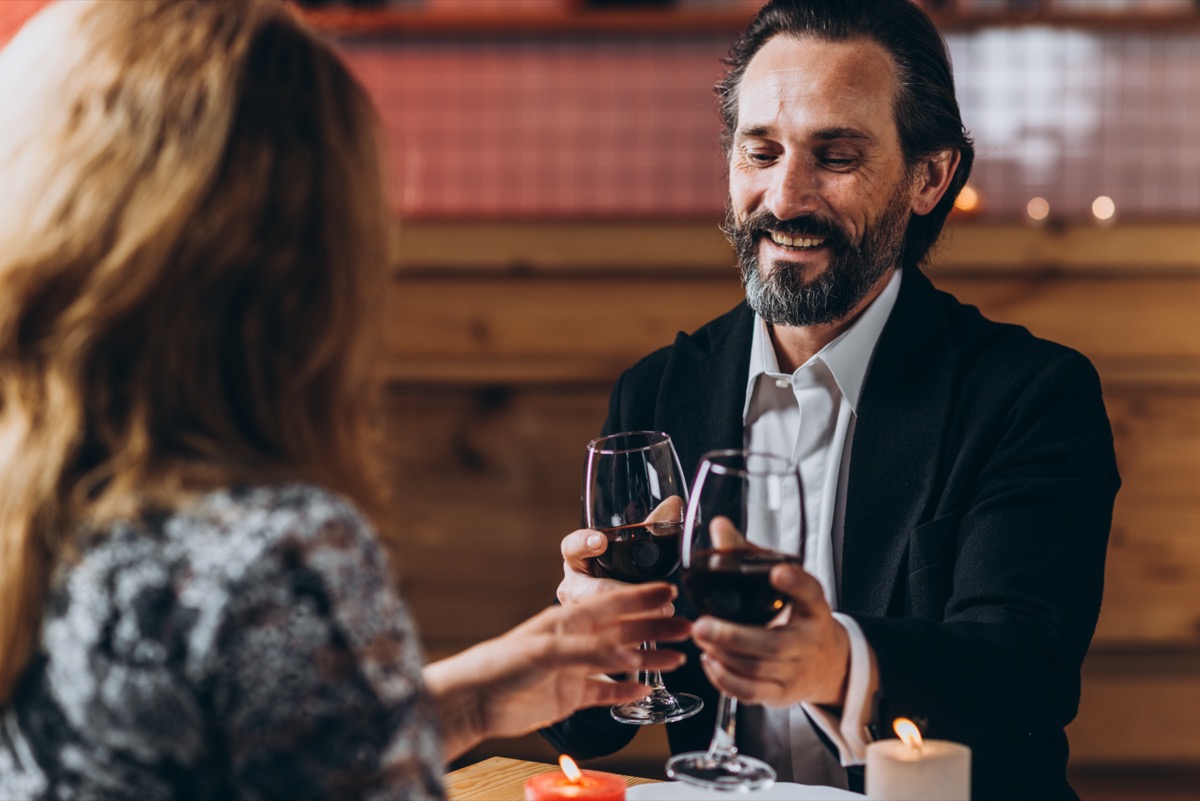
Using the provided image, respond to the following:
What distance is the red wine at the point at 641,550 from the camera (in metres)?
1.23

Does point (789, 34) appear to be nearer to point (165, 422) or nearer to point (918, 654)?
point (918, 654)

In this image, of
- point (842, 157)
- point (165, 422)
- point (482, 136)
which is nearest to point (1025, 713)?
point (842, 157)

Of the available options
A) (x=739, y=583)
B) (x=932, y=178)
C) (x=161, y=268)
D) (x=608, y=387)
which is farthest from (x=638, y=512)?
(x=608, y=387)

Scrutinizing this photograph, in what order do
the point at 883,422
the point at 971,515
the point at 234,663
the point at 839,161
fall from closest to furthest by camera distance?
the point at 234,663, the point at 971,515, the point at 883,422, the point at 839,161

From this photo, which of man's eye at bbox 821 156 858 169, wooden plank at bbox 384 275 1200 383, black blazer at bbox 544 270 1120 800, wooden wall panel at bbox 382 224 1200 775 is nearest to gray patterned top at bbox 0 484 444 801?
black blazer at bbox 544 270 1120 800

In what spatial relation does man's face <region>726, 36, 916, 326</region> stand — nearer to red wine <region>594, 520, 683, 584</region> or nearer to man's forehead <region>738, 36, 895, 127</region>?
man's forehead <region>738, 36, 895, 127</region>

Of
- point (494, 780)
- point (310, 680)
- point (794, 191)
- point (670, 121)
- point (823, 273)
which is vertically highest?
point (670, 121)

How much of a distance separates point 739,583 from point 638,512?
293 millimetres

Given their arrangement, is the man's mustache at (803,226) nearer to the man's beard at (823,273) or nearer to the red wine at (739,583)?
the man's beard at (823,273)

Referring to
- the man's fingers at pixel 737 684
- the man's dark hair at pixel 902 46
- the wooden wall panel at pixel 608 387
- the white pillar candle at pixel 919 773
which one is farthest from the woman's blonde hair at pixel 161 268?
the wooden wall panel at pixel 608 387

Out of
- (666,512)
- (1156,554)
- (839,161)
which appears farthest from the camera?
(1156,554)

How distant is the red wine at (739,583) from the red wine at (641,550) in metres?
0.25

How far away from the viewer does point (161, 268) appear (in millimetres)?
706

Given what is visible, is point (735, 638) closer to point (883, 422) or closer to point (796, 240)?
point (883, 422)
